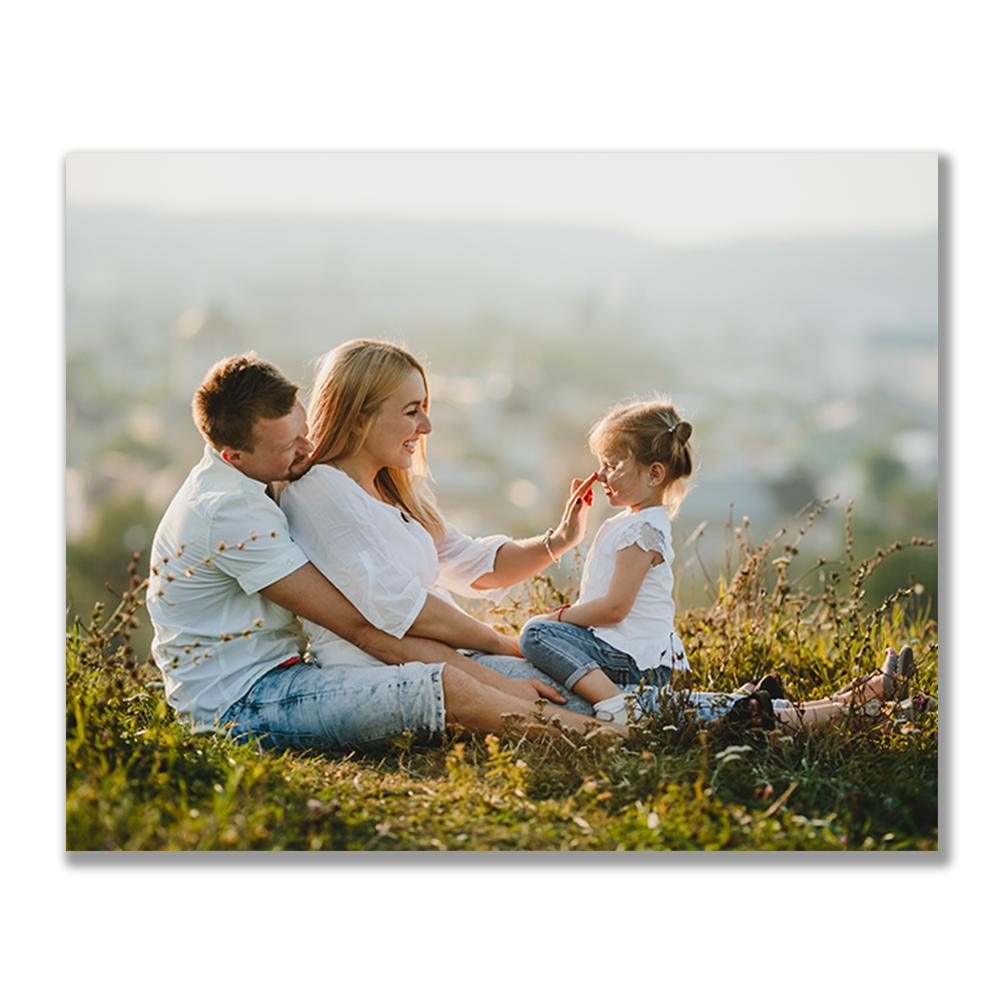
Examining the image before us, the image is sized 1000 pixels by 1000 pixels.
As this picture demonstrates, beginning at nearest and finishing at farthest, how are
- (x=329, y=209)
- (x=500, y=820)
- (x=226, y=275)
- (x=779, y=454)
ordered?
(x=500, y=820)
(x=329, y=209)
(x=226, y=275)
(x=779, y=454)

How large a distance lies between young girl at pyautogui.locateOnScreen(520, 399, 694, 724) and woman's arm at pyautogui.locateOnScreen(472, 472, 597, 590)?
207mm

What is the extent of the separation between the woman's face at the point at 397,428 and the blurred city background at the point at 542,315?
21 cm

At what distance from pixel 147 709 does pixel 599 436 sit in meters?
1.89

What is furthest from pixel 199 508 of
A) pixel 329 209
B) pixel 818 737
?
pixel 329 209

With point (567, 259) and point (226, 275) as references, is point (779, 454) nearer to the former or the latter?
point (567, 259)

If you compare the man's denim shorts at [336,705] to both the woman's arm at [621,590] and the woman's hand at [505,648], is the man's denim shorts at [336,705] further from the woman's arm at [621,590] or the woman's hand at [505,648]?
the woman's arm at [621,590]

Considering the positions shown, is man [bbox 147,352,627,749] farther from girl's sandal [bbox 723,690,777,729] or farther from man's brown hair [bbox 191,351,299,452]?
girl's sandal [bbox 723,690,777,729]

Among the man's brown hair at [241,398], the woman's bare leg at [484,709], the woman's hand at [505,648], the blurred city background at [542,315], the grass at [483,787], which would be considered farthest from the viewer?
the blurred city background at [542,315]

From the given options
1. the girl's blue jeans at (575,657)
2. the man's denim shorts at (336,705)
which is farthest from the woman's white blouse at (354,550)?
the girl's blue jeans at (575,657)

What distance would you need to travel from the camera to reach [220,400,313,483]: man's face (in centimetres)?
330

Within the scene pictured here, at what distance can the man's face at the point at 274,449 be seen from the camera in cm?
330

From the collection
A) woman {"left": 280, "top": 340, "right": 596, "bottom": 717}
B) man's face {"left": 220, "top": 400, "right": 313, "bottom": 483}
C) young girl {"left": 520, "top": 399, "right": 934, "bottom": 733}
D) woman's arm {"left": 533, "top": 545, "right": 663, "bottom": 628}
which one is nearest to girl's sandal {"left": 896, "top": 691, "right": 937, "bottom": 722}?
young girl {"left": 520, "top": 399, "right": 934, "bottom": 733}
